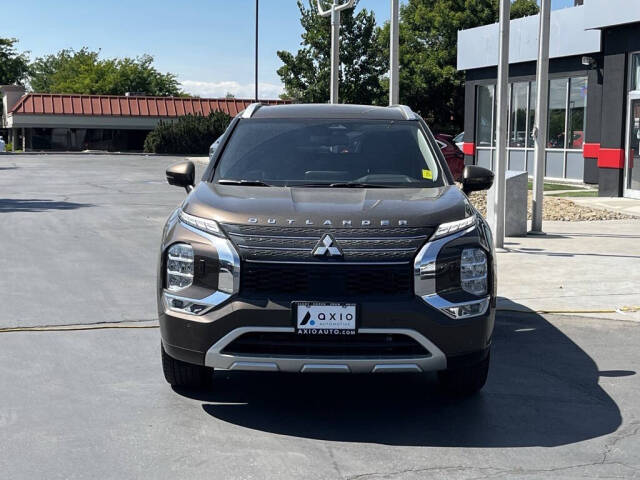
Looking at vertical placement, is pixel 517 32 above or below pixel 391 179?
above

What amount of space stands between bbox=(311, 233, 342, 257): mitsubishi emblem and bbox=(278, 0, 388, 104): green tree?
194 ft

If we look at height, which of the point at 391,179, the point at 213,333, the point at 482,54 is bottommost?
the point at 213,333

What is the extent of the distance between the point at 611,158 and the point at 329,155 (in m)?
16.9

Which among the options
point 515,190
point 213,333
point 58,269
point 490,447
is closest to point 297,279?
point 213,333

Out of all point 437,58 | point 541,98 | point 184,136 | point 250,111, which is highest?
point 437,58

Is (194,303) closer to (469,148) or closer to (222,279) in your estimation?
(222,279)

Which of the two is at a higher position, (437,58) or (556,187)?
(437,58)

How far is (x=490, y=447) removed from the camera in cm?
496

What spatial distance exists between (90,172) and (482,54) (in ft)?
47.2

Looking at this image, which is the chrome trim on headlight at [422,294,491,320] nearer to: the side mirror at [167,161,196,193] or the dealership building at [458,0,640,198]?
the side mirror at [167,161,196,193]

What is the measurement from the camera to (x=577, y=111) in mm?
28188

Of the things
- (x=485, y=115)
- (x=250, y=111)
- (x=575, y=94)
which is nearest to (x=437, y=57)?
(x=485, y=115)

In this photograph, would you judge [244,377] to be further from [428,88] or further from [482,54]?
[428,88]

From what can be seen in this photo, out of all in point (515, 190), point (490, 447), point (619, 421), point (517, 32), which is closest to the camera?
point (490, 447)
